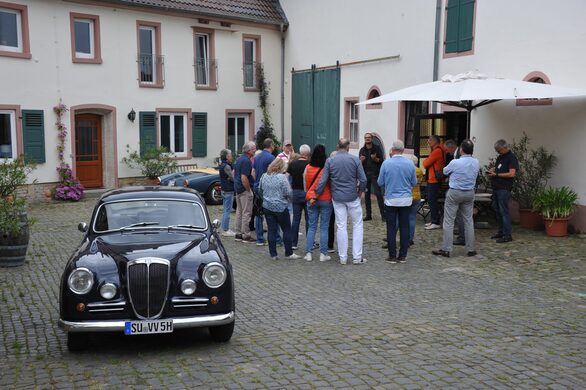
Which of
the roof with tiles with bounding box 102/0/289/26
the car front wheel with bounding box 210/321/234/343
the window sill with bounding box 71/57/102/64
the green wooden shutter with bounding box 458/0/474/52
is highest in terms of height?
the roof with tiles with bounding box 102/0/289/26

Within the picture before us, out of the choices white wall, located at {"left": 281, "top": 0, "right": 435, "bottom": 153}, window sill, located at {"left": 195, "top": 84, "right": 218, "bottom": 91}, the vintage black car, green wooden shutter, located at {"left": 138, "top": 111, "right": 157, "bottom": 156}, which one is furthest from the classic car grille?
window sill, located at {"left": 195, "top": 84, "right": 218, "bottom": 91}

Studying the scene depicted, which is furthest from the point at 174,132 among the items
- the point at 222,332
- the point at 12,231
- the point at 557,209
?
the point at 222,332

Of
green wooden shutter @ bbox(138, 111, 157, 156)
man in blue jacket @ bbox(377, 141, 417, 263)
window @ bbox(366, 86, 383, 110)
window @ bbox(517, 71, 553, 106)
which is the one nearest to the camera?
man in blue jacket @ bbox(377, 141, 417, 263)

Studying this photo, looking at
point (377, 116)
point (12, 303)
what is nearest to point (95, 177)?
point (377, 116)

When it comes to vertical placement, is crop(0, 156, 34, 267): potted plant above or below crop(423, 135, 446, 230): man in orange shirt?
below

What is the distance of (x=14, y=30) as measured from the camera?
18.8 meters

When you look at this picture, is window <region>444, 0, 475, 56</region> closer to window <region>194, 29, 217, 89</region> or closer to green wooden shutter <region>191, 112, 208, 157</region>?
window <region>194, 29, 217, 89</region>

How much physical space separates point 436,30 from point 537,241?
6913 millimetres

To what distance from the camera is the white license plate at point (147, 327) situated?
5809mm

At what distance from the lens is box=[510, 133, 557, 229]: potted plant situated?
13.2 m

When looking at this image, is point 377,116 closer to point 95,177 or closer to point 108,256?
point 95,177

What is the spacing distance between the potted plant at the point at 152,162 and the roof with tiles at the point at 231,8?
4.77 m

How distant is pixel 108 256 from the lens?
6.19 metres

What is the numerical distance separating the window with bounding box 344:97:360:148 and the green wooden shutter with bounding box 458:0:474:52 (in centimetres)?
530
